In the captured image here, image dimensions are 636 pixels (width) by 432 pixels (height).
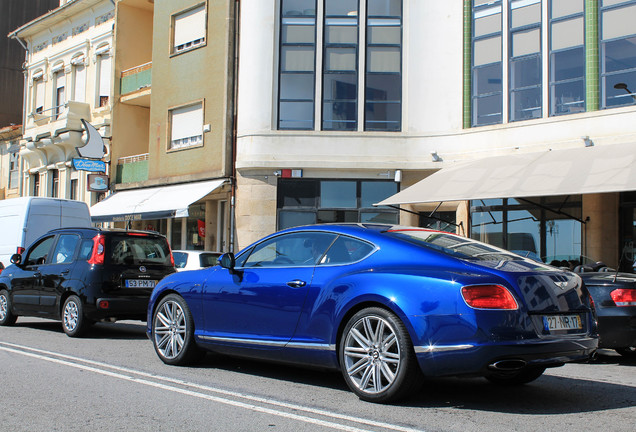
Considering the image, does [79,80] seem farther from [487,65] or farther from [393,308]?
[393,308]

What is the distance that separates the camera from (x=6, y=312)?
1215cm

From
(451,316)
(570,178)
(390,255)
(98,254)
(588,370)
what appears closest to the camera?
(451,316)

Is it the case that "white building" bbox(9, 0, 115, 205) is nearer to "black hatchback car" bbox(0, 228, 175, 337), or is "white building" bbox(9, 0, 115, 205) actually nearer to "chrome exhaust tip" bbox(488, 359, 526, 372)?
"black hatchback car" bbox(0, 228, 175, 337)

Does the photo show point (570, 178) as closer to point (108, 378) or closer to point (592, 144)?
point (592, 144)

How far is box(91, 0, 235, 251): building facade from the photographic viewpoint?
73.3 feet

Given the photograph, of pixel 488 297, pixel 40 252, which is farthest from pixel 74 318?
pixel 488 297

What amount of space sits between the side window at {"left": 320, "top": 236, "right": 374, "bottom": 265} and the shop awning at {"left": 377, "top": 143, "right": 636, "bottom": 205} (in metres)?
8.08

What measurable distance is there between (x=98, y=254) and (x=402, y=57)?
12.6 m

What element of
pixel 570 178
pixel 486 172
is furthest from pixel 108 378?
pixel 486 172

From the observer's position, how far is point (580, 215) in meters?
17.1

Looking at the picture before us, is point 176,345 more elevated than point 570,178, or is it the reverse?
point 570,178

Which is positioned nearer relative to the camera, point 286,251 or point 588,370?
point 286,251

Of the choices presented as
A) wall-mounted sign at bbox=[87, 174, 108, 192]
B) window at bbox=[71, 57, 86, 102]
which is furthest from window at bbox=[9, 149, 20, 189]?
wall-mounted sign at bbox=[87, 174, 108, 192]

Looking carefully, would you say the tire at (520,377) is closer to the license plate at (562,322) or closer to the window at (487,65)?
the license plate at (562,322)
